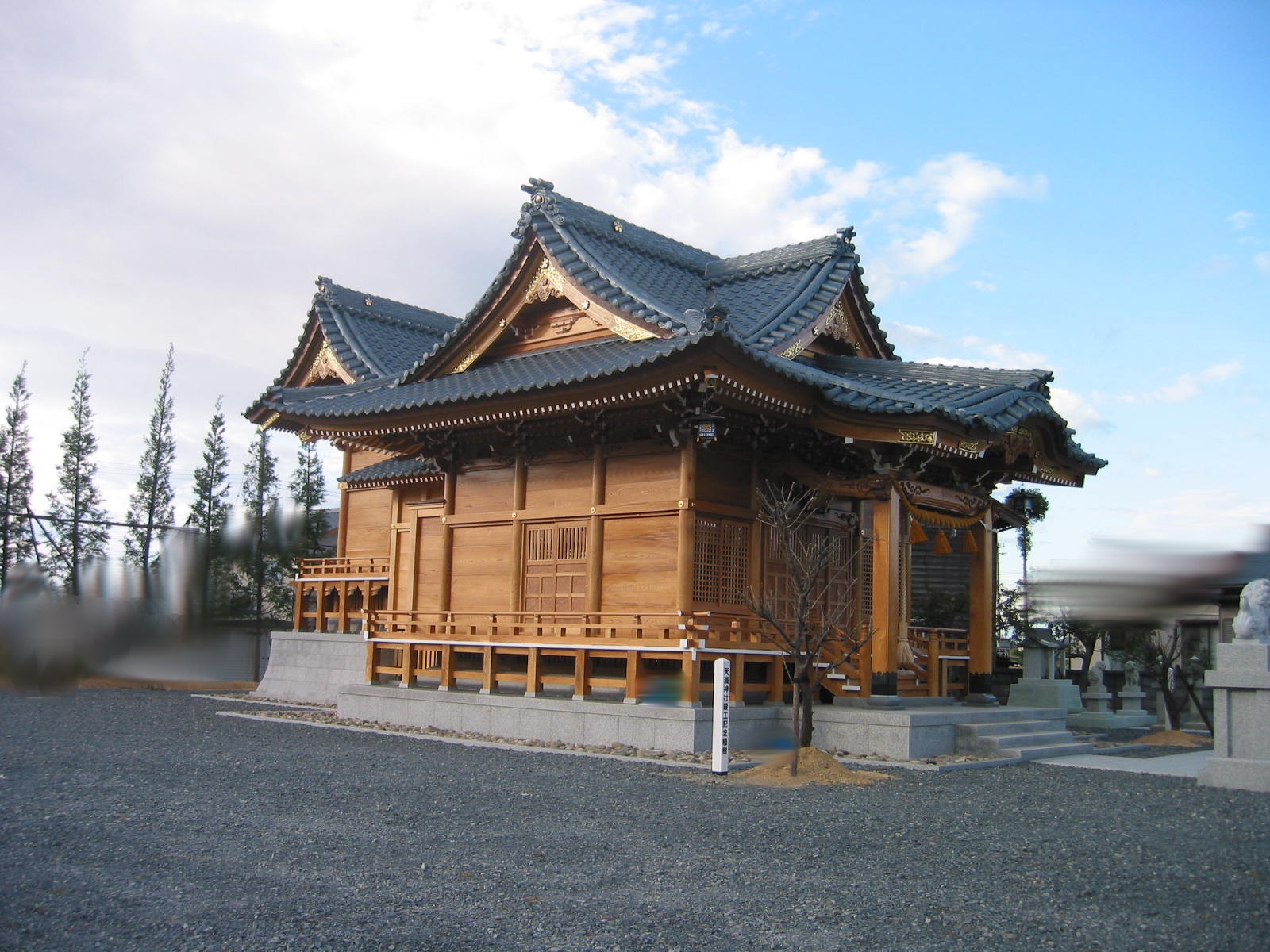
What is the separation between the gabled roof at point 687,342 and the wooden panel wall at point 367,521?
6060 mm

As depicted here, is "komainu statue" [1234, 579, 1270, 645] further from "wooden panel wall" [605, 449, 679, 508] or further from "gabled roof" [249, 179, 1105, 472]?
"wooden panel wall" [605, 449, 679, 508]

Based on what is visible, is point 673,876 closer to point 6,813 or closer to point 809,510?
point 6,813

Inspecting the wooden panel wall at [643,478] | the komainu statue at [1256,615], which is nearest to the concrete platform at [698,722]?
the wooden panel wall at [643,478]

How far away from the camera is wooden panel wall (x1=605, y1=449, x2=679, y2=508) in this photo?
47.4ft

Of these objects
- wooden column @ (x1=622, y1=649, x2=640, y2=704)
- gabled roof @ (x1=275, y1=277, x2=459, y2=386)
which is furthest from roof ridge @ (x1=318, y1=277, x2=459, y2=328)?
wooden column @ (x1=622, y1=649, x2=640, y2=704)

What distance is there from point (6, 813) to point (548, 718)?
759cm

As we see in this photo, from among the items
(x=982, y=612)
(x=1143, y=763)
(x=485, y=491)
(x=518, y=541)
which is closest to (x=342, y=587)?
(x=485, y=491)

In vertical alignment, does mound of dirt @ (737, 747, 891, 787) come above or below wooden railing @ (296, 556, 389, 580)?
below

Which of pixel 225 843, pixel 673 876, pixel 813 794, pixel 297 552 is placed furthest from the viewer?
pixel 297 552

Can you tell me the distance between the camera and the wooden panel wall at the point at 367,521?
2509 centimetres

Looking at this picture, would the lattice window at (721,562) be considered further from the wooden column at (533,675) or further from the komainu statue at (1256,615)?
the komainu statue at (1256,615)

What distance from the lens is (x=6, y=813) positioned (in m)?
7.76

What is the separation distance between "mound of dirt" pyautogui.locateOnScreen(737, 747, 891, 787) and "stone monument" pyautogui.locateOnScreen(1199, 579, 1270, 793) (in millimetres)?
3355

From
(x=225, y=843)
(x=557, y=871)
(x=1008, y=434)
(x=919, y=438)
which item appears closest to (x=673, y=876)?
(x=557, y=871)
